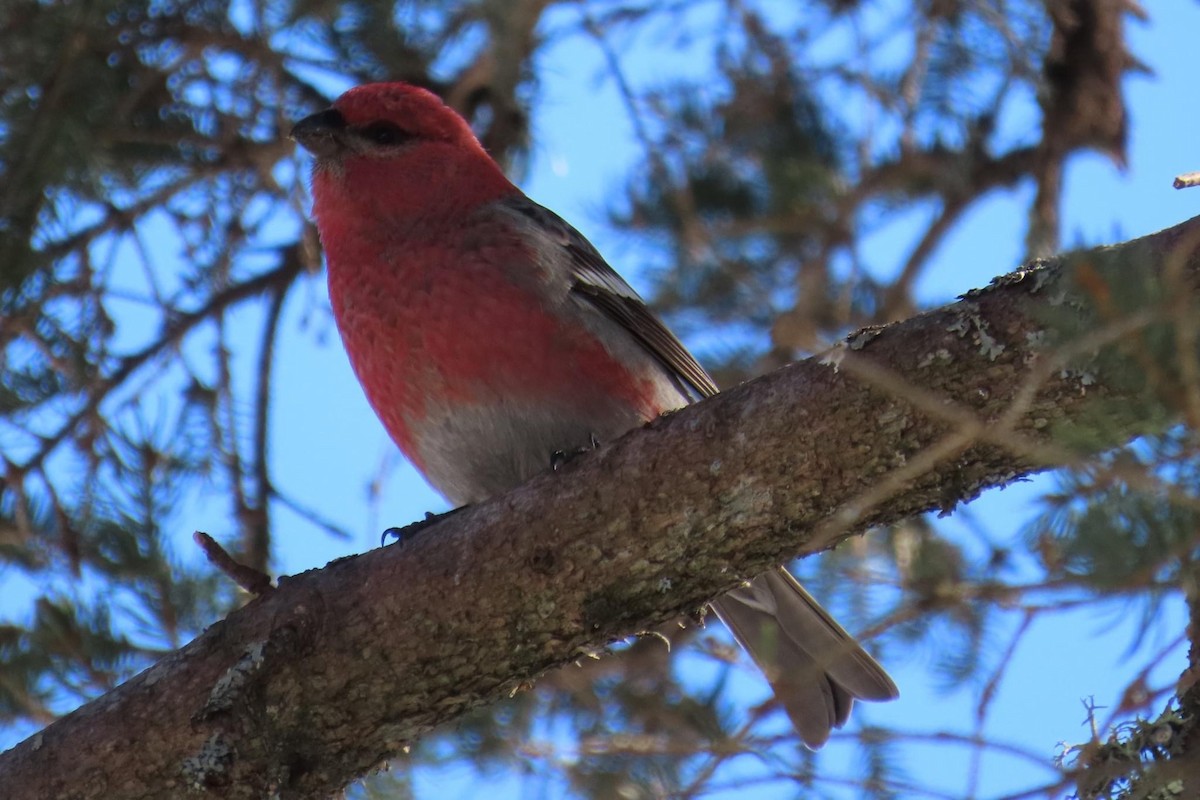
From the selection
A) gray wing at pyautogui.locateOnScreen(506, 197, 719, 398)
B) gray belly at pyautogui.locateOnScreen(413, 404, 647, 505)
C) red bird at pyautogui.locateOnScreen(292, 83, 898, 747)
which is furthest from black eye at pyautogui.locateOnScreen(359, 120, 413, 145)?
gray belly at pyautogui.locateOnScreen(413, 404, 647, 505)

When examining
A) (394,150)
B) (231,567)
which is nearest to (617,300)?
(394,150)

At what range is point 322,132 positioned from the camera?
373 centimetres

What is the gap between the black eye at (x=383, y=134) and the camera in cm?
380

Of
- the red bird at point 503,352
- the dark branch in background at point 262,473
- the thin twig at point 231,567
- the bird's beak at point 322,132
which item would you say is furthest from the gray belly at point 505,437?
the bird's beak at point 322,132

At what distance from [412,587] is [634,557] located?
420 mm

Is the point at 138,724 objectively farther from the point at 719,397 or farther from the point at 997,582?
the point at 997,582

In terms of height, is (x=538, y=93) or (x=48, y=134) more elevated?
(x=538, y=93)

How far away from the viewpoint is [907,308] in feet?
14.2

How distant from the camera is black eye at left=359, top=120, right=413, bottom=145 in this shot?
380cm

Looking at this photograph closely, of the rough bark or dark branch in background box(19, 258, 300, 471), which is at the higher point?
dark branch in background box(19, 258, 300, 471)

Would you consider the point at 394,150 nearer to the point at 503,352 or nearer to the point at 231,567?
the point at 503,352

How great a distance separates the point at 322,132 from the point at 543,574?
1.71 m

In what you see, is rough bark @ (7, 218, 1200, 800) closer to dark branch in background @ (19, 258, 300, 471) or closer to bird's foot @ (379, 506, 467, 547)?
bird's foot @ (379, 506, 467, 547)

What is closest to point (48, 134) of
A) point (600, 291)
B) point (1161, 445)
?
point (600, 291)
